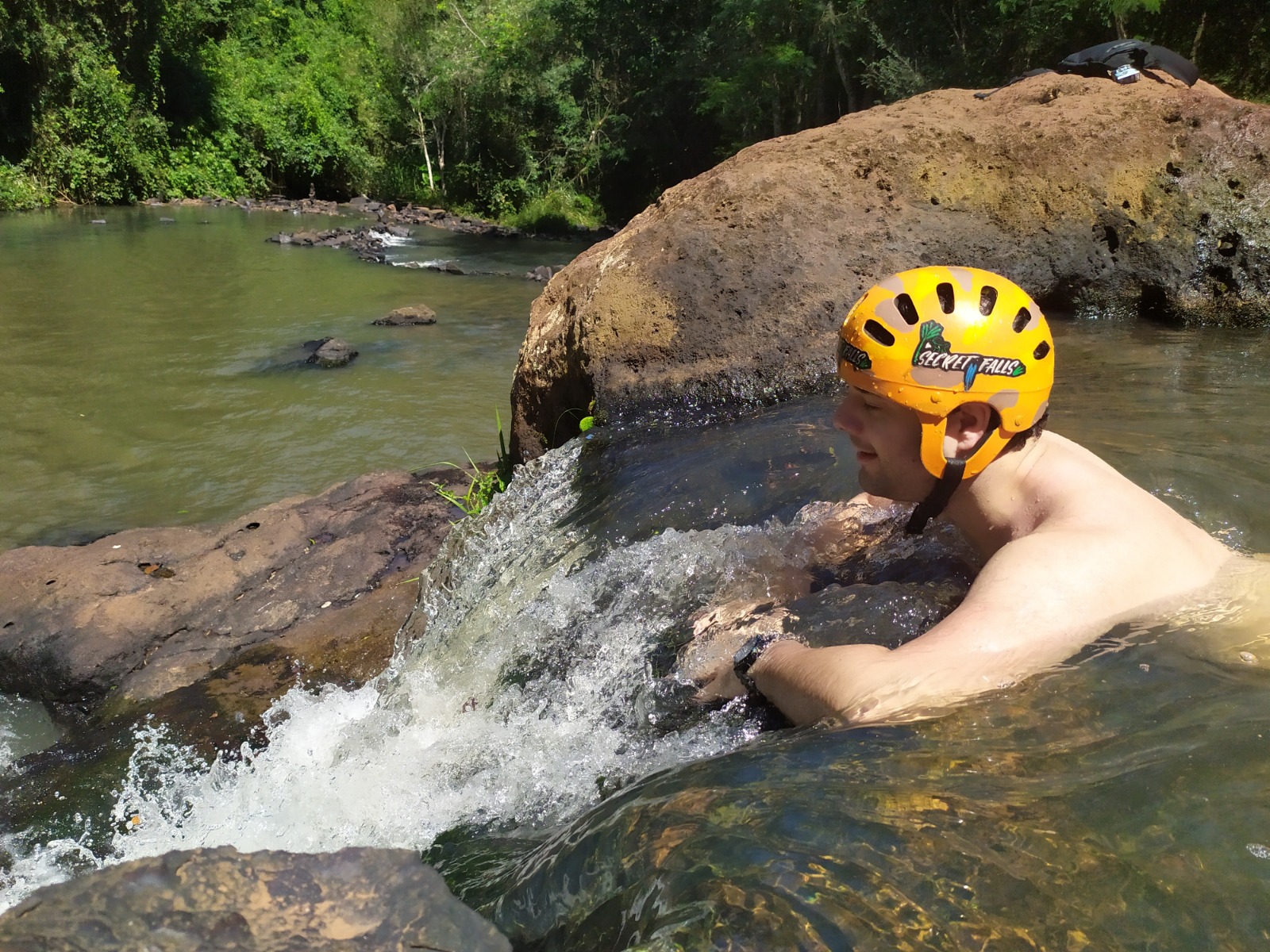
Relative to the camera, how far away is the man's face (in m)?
2.81

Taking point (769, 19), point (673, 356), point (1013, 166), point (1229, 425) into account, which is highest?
point (769, 19)

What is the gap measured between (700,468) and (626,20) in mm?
29367

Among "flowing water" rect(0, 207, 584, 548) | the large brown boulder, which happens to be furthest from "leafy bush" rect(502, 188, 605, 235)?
the large brown boulder

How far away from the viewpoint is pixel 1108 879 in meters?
1.66

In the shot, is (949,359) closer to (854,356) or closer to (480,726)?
(854,356)

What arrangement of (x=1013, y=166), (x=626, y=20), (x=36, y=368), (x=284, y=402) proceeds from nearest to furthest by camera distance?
(x=1013, y=166), (x=284, y=402), (x=36, y=368), (x=626, y=20)

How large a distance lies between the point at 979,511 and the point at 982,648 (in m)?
0.67

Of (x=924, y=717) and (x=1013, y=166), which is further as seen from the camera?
(x=1013, y=166)

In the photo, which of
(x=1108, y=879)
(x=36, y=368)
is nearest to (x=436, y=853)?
(x=1108, y=879)

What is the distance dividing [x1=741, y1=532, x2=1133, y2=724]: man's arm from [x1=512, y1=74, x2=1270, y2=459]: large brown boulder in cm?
313

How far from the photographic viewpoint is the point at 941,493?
2.85 m

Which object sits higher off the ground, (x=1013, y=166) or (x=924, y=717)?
(x=1013, y=166)

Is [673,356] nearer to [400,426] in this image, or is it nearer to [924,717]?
[924,717]

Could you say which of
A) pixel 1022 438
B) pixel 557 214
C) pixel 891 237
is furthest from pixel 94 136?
pixel 1022 438
